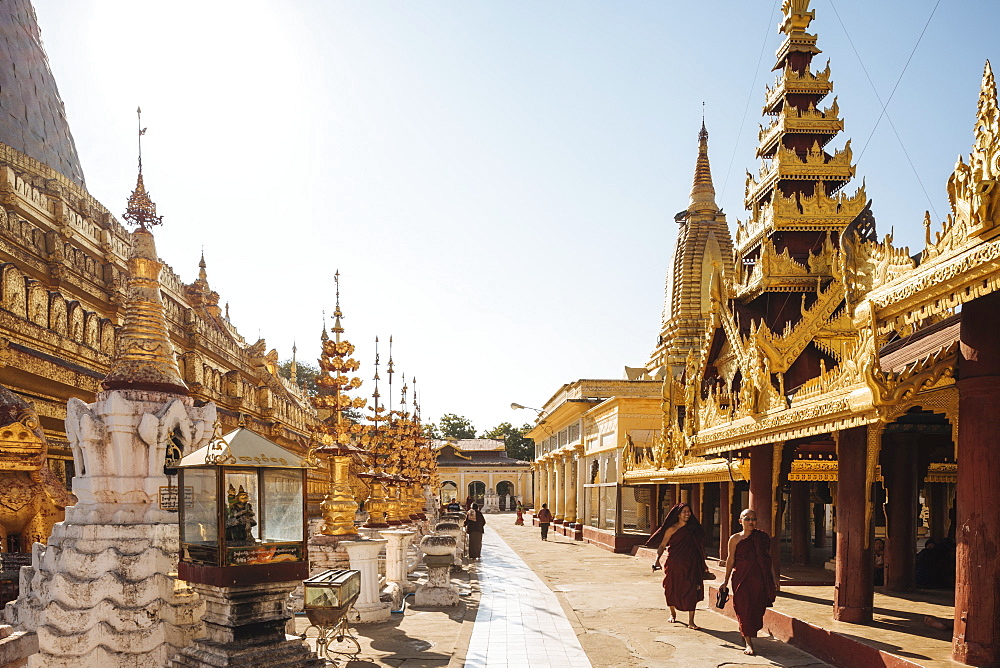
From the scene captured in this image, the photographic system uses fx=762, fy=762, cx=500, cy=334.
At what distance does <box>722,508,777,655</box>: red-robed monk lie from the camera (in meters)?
9.02

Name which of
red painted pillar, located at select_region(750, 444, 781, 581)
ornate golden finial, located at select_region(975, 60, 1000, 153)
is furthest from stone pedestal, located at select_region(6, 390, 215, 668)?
ornate golden finial, located at select_region(975, 60, 1000, 153)

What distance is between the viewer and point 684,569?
10.9 meters

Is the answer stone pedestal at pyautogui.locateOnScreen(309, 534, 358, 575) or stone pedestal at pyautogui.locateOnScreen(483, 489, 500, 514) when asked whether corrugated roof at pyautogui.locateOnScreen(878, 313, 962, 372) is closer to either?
stone pedestal at pyautogui.locateOnScreen(309, 534, 358, 575)

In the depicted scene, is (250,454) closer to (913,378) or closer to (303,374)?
(913,378)

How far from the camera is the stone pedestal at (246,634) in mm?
6297

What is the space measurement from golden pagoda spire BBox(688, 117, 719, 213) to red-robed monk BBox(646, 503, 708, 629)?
2273 cm

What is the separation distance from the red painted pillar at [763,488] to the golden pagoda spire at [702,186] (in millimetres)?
21617

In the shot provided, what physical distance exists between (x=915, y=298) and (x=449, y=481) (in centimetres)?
7742

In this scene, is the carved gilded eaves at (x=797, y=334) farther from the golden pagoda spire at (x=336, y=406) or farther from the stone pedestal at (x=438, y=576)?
the golden pagoda spire at (x=336, y=406)

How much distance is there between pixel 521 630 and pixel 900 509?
651cm

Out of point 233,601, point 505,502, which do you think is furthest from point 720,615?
point 505,502

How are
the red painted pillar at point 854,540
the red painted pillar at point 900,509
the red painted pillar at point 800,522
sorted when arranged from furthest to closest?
the red painted pillar at point 800,522 < the red painted pillar at point 900,509 < the red painted pillar at point 854,540

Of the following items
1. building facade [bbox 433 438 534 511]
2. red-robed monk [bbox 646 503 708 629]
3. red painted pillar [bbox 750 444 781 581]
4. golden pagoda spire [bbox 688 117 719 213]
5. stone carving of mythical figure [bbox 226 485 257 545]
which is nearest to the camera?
stone carving of mythical figure [bbox 226 485 257 545]

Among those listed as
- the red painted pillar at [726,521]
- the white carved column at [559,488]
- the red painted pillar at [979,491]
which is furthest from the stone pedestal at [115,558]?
the white carved column at [559,488]
